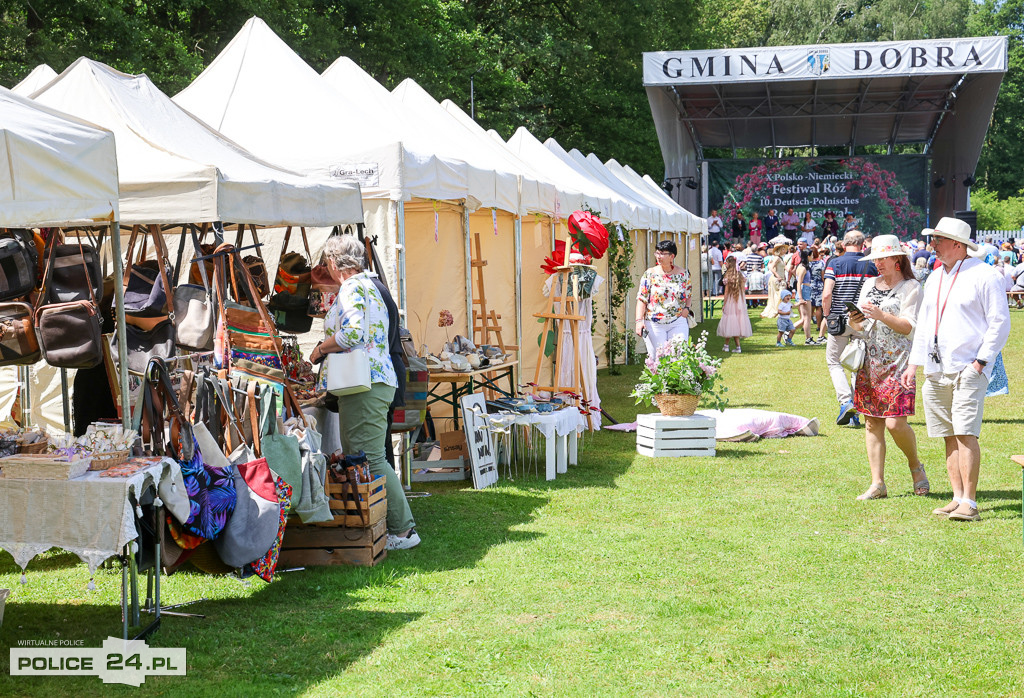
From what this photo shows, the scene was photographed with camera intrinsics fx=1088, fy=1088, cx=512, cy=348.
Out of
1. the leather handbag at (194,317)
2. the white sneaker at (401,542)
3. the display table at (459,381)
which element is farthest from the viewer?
the display table at (459,381)

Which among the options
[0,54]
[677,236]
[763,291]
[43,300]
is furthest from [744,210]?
[43,300]

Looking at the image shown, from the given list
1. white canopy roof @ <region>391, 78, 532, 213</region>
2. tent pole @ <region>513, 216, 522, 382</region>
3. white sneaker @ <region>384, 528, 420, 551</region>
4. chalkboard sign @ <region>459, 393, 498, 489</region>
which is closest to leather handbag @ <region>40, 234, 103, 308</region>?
white sneaker @ <region>384, 528, 420, 551</region>

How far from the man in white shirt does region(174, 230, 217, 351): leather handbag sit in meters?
26.1

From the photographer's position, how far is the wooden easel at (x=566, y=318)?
929cm

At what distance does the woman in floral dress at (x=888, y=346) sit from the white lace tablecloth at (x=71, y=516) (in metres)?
4.57

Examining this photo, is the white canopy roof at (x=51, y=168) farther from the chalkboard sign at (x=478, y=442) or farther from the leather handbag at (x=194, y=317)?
the chalkboard sign at (x=478, y=442)

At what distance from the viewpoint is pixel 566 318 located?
30.6ft

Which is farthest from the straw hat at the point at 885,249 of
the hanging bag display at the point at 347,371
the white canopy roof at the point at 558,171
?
the white canopy roof at the point at 558,171

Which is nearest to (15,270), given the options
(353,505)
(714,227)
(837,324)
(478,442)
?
(353,505)

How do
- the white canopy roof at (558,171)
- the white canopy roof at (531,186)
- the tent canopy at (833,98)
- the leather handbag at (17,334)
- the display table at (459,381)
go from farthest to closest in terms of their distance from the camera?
the tent canopy at (833,98) < the white canopy roof at (558,171) < the white canopy roof at (531,186) < the display table at (459,381) < the leather handbag at (17,334)

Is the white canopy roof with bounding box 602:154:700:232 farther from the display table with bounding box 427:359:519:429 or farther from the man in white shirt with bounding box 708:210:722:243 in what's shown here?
the man in white shirt with bounding box 708:210:722:243

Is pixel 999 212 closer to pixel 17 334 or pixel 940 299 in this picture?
pixel 940 299

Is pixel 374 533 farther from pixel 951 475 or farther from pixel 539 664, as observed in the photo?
pixel 951 475

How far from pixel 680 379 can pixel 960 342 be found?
3018 millimetres
